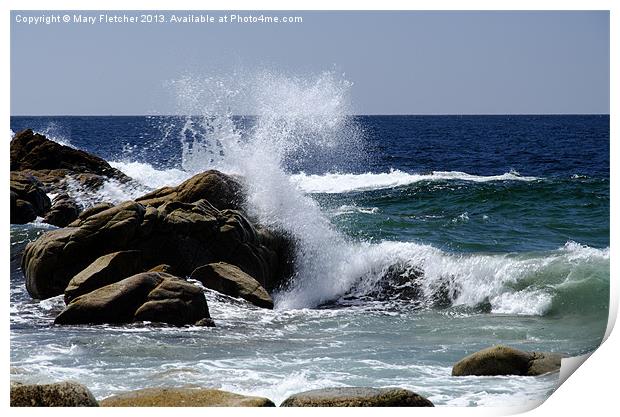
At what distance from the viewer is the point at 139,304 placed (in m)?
8.35

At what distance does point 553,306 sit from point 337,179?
13.5 m

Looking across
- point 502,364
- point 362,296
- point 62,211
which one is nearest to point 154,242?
point 362,296

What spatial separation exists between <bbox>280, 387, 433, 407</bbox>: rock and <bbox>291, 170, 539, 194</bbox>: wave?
14573 mm

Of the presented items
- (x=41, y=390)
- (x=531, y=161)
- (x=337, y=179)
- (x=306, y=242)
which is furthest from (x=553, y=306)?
(x=531, y=161)

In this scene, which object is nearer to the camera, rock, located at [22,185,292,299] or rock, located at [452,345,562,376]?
rock, located at [452,345,562,376]

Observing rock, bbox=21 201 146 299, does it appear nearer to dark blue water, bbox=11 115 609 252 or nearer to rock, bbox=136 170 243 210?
rock, bbox=136 170 243 210

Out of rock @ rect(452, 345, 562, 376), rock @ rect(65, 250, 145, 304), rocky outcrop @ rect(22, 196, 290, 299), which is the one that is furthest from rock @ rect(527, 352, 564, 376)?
rock @ rect(65, 250, 145, 304)

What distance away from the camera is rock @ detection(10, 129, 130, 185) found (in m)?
16.5

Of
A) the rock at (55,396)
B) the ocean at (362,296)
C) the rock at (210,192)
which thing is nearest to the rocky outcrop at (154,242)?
the ocean at (362,296)

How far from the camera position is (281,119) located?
11.1 m

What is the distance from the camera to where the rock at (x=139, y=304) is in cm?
823

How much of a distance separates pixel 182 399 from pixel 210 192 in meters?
5.18

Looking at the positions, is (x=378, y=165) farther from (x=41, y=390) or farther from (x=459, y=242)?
(x=41, y=390)

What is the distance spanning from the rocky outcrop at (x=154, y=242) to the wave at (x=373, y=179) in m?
10.1
